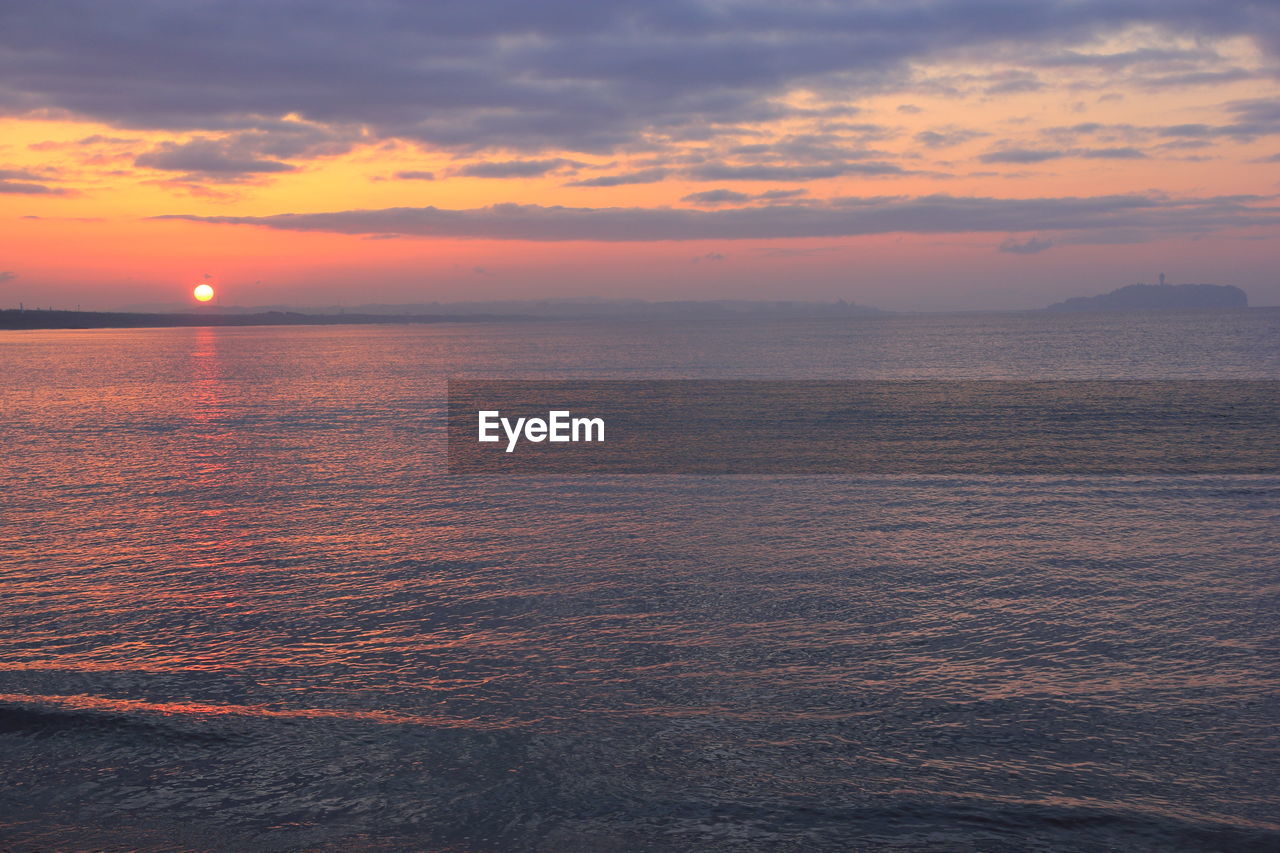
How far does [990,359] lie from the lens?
98.2 metres

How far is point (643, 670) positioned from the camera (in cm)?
1105

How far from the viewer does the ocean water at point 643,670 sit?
7773 millimetres

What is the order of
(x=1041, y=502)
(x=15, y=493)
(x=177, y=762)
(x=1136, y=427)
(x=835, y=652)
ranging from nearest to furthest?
(x=177, y=762) → (x=835, y=652) → (x=1041, y=502) → (x=15, y=493) → (x=1136, y=427)

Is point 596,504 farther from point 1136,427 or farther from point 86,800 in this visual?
point 1136,427

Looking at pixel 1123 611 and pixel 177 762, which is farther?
pixel 1123 611

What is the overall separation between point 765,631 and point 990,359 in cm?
9279

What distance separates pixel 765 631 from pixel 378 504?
1234 centimetres

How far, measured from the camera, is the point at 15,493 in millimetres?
23500

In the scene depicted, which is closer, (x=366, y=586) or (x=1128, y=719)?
(x=1128, y=719)

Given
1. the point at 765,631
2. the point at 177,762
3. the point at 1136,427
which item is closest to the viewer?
the point at 177,762

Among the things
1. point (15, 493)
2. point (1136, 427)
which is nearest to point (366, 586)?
point (15, 493)

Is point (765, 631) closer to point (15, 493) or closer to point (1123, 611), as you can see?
point (1123, 611)

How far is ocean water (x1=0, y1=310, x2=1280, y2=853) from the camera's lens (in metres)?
7.77

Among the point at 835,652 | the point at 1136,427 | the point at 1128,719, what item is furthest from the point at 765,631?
the point at 1136,427
